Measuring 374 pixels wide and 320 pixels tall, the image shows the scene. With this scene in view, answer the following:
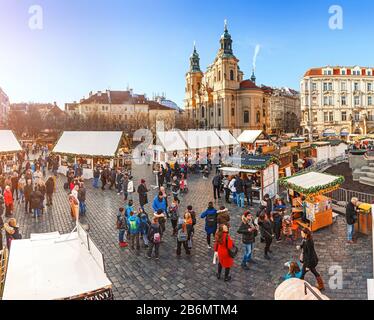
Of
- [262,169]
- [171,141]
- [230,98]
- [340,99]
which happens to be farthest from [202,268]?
[230,98]

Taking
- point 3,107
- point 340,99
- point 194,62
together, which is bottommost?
point 340,99

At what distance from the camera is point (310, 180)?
1121cm

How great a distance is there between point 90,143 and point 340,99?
51.9m

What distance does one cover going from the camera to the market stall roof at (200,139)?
89.4ft

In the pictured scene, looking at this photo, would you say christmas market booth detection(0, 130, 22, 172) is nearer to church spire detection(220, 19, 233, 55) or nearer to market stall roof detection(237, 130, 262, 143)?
market stall roof detection(237, 130, 262, 143)

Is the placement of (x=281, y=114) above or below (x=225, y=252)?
above

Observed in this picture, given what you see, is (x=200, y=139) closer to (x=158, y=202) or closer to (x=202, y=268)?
(x=158, y=202)

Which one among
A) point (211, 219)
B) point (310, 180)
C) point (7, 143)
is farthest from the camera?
point (7, 143)

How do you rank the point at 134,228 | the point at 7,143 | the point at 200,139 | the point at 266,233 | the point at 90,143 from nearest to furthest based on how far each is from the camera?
the point at 266,233, the point at 134,228, the point at 90,143, the point at 7,143, the point at 200,139

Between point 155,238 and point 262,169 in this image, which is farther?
point 262,169

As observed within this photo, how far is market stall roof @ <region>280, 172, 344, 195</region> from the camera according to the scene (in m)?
10.4

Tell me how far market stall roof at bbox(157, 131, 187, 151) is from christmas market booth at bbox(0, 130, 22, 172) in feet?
35.9

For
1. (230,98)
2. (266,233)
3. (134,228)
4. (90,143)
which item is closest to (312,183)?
(266,233)
